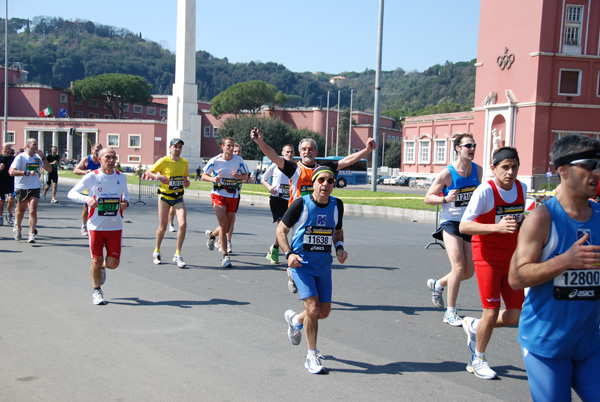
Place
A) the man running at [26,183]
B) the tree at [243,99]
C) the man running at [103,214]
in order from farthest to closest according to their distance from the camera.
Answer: the tree at [243,99], the man running at [26,183], the man running at [103,214]

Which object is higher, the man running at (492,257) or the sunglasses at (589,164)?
the sunglasses at (589,164)

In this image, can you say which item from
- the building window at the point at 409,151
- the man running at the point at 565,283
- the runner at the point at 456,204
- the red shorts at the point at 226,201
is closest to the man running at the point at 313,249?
the runner at the point at 456,204

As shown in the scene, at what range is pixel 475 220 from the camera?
509 centimetres

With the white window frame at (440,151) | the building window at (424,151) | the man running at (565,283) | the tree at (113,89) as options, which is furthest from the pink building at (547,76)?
the tree at (113,89)

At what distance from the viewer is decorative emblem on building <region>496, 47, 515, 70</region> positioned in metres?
42.4

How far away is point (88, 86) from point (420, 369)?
98.9m

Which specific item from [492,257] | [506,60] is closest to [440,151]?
[506,60]

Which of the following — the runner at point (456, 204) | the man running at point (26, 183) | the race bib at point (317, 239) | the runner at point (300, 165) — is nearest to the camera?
the race bib at point (317, 239)

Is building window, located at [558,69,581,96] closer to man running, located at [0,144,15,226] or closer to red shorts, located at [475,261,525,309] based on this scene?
man running, located at [0,144,15,226]

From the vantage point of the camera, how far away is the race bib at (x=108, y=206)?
7320mm

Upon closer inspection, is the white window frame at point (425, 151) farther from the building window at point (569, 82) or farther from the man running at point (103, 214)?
the man running at point (103, 214)

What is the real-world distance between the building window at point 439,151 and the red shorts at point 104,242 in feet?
197

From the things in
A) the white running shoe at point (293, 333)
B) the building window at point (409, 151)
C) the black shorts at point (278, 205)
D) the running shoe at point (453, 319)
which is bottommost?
the running shoe at point (453, 319)

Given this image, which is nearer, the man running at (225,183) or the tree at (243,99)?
the man running at (225,183)
